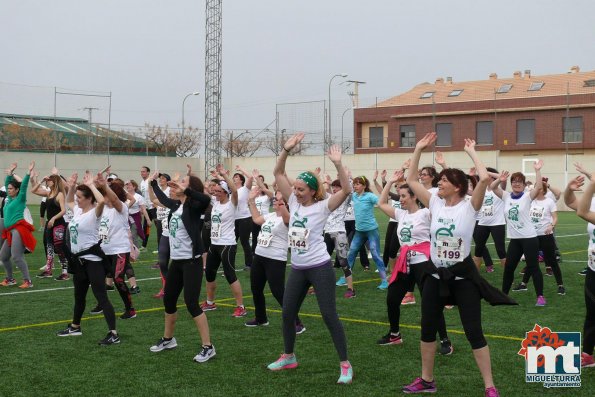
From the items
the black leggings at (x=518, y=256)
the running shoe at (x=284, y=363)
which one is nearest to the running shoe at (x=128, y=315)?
the running shoe at (x=284, y=363)

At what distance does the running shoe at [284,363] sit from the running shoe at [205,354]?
79 cm

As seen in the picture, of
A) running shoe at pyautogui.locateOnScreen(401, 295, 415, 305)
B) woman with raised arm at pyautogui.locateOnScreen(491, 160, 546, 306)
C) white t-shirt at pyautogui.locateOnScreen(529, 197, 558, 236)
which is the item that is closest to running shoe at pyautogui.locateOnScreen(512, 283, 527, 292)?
woman with raised arm at pyautogui.locateOnScreen(491, 160, 546, 306)

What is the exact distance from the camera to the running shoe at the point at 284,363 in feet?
25.7

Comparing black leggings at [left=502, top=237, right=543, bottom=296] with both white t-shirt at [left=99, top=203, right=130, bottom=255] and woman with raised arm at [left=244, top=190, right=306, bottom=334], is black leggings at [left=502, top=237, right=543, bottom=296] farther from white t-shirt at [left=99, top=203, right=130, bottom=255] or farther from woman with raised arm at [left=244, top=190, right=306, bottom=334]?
white t-shirt at [left=99, top=203, right=130, bottom=255]

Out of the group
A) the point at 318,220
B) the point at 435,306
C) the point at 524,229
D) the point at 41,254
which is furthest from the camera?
the point at 41,254

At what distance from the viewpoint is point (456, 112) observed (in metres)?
54.9

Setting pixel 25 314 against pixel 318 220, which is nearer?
pixel 318 220

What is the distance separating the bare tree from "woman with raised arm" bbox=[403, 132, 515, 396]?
4470 cm

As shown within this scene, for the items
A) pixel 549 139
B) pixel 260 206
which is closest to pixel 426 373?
pixel 260 206

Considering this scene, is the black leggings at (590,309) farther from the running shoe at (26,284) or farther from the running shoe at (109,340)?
the running shoe at (26,284)

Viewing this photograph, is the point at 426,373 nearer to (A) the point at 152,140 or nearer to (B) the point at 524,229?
(B) the point at 524,229

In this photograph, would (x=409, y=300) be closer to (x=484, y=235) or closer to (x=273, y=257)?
(x=273, y=257)

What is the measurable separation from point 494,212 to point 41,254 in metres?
12.1

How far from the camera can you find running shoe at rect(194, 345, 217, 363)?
8.23 m
